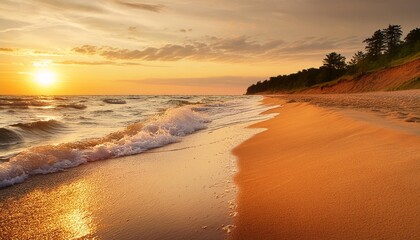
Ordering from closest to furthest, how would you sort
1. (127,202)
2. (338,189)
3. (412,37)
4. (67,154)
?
(338,189) → (127,202) → (67,154) → (412,37)

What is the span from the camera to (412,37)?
54375 millimetres

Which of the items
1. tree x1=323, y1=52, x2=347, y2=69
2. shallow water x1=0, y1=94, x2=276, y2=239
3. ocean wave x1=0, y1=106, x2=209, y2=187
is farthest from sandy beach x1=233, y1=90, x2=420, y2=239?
tree x1=323, y1=52, x2=347, y2=69

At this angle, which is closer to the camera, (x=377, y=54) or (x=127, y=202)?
(x=127, y=202)

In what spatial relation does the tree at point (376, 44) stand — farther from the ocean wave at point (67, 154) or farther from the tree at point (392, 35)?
the ocean wave at point (67, 154)

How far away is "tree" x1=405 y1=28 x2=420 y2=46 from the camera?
52672 millimetres

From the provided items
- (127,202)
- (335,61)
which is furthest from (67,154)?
(335,61)

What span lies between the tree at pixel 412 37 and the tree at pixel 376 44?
6.41 metres

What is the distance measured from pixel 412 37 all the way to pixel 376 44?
886cm

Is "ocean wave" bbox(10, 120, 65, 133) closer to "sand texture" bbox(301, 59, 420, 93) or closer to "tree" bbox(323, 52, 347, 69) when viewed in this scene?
"sand texture" bbox(301, 59, 420, 93)

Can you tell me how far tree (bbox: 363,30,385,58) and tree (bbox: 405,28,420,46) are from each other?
641 centimetres

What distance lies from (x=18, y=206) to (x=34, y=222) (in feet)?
2.45

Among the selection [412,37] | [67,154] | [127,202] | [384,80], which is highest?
[412,37]

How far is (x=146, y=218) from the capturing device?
3.45 meters

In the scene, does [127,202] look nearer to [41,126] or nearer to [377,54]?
[41,126]
